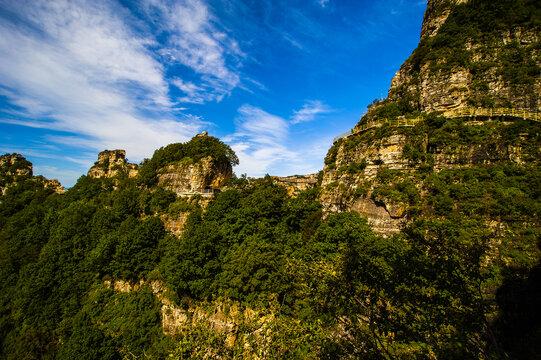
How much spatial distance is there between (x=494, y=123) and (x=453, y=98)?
4478 millimetres

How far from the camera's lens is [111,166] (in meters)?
39.4

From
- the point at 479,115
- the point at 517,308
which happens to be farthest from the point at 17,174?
the point at 479,115

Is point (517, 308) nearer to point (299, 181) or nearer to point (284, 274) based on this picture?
point (284, 274)

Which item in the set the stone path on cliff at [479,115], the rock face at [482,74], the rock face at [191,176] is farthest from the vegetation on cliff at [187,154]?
the rock face at [482,74]

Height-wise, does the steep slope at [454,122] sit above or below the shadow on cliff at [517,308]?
above

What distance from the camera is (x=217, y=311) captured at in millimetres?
16453

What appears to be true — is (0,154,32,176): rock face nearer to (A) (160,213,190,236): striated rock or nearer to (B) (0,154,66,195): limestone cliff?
(B) (0,154,66,195): limestone cliff

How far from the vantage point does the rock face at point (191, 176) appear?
2802cm

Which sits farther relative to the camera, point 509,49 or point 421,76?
point 421,76

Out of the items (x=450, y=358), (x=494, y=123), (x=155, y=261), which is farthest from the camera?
(x=155, y=261)

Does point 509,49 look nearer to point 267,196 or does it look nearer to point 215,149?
point 267,196

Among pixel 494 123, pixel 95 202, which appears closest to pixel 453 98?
pixel 494 123

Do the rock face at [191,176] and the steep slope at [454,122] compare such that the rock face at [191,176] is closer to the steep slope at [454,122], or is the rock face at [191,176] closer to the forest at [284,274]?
the forest at [284,274]

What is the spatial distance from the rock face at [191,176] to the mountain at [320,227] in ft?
0.68
